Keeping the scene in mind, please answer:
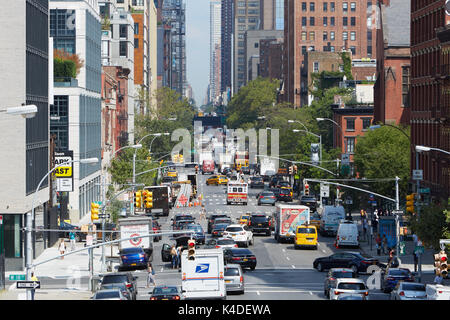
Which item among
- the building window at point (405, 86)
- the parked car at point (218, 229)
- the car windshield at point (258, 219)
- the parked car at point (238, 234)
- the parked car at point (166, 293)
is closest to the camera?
the parked car at point (166, 293)

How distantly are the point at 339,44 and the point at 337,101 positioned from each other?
62.9 m

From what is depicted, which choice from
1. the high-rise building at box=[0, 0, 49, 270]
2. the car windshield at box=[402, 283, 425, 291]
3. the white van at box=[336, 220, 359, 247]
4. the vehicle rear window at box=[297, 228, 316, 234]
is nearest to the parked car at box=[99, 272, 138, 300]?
the car windshield at box=[402, 283, 425, 291]

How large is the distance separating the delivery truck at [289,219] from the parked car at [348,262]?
13.1 m

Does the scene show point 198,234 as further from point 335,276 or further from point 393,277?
point 335,276

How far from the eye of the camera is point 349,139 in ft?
377

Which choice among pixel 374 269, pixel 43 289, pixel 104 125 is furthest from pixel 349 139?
pixel 43 289

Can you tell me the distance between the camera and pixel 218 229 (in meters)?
66.9

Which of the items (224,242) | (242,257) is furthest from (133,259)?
(242,257)

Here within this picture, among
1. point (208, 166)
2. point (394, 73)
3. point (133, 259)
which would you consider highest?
point (394, 73)

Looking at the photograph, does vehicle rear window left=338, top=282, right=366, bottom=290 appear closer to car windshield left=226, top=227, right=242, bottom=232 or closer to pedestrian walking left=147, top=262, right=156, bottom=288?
pedestrian walking left=147, top=262, right=156, bottom=288

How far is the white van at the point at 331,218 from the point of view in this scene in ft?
238

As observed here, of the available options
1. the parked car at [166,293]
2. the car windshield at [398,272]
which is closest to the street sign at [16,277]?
the parked car at [166,293]

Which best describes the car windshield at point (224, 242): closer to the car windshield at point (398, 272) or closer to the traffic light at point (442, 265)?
the car windshield at point (398, 272)

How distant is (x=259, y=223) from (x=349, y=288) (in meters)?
34.7
